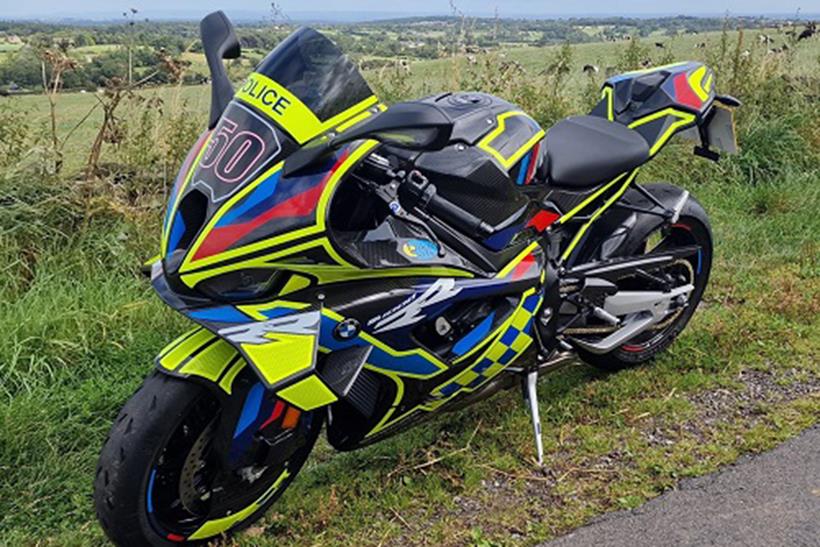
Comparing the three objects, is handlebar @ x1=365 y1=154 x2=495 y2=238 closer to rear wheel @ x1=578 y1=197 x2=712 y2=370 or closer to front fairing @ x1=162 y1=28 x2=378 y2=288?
front fairing @ x1=162 y1=28 x2=378 y2=288

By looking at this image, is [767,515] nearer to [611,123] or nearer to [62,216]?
[611,123]

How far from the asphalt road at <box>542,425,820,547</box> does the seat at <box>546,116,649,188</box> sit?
1.25 metres

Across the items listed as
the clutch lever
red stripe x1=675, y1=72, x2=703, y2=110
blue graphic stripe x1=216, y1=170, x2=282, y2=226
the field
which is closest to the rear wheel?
the field

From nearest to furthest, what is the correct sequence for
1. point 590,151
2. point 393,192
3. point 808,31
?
point 393,192, point 590,151, point 808,31

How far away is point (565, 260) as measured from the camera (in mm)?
3451

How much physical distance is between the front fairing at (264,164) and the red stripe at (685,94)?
Answer: 1.84m

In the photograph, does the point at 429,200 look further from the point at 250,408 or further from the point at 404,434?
the point at 404,434

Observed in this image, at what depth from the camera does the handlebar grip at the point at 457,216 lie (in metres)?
2.70

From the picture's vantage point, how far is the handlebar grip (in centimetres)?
270

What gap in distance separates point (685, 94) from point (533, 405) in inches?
63.3

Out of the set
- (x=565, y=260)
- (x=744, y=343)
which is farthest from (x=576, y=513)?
(x=744, y=343)

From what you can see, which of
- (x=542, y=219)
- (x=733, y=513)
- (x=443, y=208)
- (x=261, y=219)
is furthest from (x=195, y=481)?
(x=733, y=513)

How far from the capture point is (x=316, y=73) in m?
2.44

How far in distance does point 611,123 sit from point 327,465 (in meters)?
1.89
